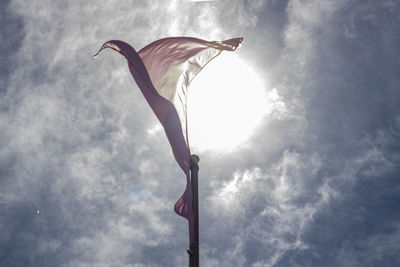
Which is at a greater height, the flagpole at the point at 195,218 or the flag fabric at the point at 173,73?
the flag fabric at the point at 173,73

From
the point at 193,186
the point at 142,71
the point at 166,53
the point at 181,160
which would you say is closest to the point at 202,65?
the point at 166,53

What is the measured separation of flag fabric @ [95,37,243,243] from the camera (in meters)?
8.91

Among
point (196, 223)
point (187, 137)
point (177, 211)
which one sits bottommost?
point (196, 223)

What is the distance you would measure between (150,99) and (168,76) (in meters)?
1.85

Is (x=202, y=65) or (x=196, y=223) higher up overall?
(x=202, y=65)

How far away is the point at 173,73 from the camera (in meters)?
11.0

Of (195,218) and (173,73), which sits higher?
(173,73)

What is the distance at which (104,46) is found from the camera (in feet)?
→ 34.3

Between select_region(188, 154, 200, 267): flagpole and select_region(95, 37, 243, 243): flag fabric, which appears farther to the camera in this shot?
select_region(95, 37, 243, 243): flag fabric

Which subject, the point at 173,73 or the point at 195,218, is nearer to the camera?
the point at 195,218

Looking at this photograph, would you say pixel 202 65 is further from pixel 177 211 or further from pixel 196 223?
pixel 196 223

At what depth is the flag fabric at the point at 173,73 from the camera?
29.2 ft

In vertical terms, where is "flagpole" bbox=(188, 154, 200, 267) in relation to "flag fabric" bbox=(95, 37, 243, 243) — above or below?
below

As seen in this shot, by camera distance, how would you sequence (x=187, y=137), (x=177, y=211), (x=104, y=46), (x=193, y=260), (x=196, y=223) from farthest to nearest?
(x=104, y=46), (x=187, y=137), (x=177, y=211), (x=196, y=223), (x=193, y=260)
